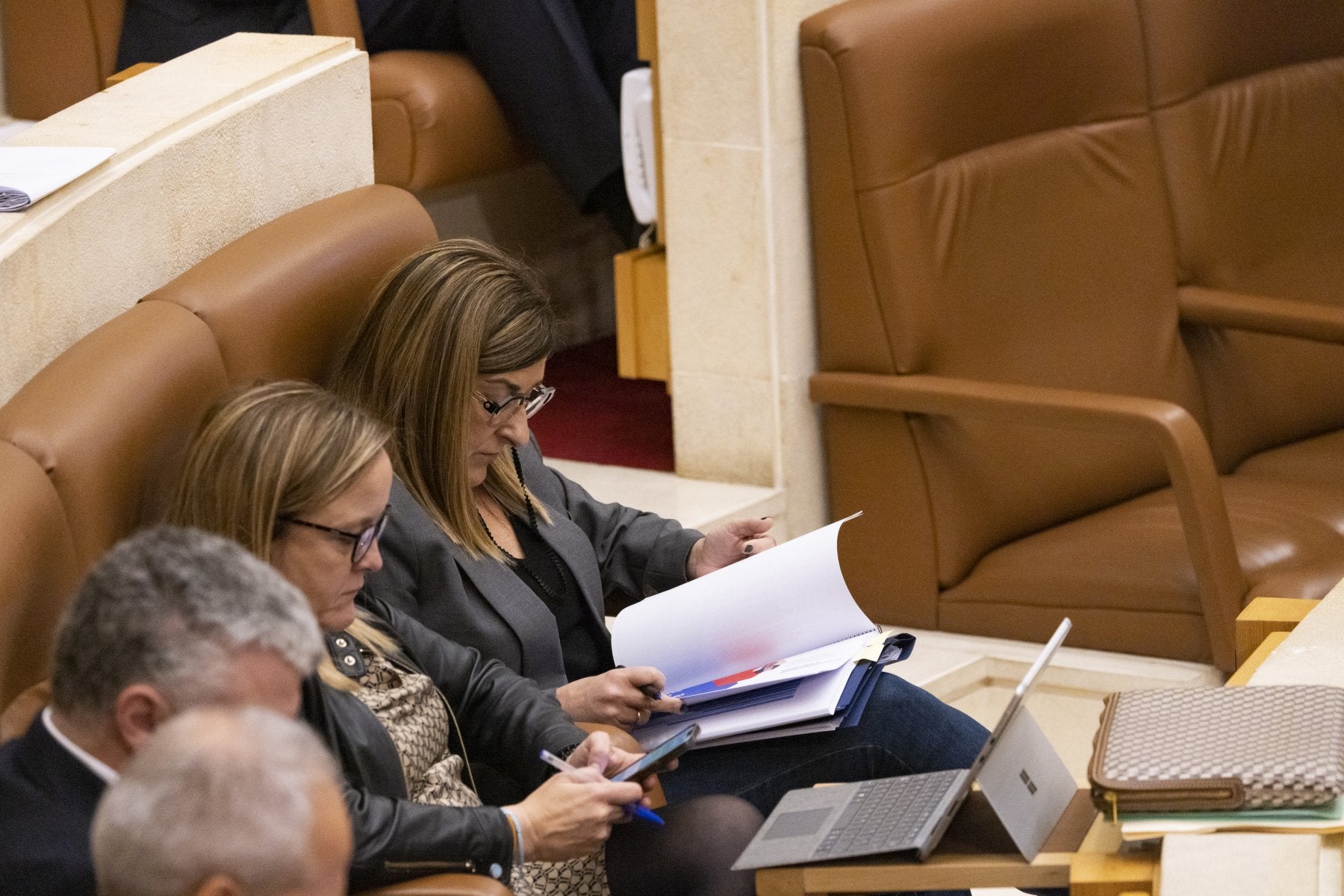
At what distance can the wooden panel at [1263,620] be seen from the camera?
273 centimetres

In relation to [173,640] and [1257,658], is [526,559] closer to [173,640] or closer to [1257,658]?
[1257,658]

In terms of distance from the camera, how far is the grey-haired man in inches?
61.1

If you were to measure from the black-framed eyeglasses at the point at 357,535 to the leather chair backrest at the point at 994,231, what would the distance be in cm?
179

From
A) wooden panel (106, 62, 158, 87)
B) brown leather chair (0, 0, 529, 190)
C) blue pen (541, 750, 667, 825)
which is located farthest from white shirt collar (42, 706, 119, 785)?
brown leather chair (0, 0, 529, 190)

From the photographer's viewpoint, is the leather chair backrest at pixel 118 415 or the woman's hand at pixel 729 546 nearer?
the leather chair backrest at pixel 118 415

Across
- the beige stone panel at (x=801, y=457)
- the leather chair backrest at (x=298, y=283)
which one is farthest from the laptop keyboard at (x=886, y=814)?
the beige stone panel at (x=801, y=457)

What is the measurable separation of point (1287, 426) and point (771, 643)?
217cm

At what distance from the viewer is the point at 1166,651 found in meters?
3.54

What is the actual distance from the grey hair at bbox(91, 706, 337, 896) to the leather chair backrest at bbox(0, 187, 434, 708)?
0.67 metres

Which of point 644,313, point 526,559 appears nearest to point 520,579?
point 526,559

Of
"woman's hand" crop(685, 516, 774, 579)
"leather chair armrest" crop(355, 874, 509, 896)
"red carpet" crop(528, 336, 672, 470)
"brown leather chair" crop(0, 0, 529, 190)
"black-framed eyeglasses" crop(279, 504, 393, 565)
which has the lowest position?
"red carpet" crop(528, 336, 672, 470)

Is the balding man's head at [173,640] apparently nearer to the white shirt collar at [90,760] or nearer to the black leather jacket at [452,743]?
the white shirt collar at [90,760]

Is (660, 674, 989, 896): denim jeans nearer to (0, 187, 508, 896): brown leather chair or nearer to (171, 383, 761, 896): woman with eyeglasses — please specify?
(171, 383, 761, 896): woman with eyeglasses

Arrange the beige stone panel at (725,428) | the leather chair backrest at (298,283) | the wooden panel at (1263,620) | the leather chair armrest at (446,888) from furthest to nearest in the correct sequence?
the beige stone panel at (725,428) < the wooden panel at (1263,620) < the leather chair backrest at (298,283) < the leather chair armrest at (446,888)
